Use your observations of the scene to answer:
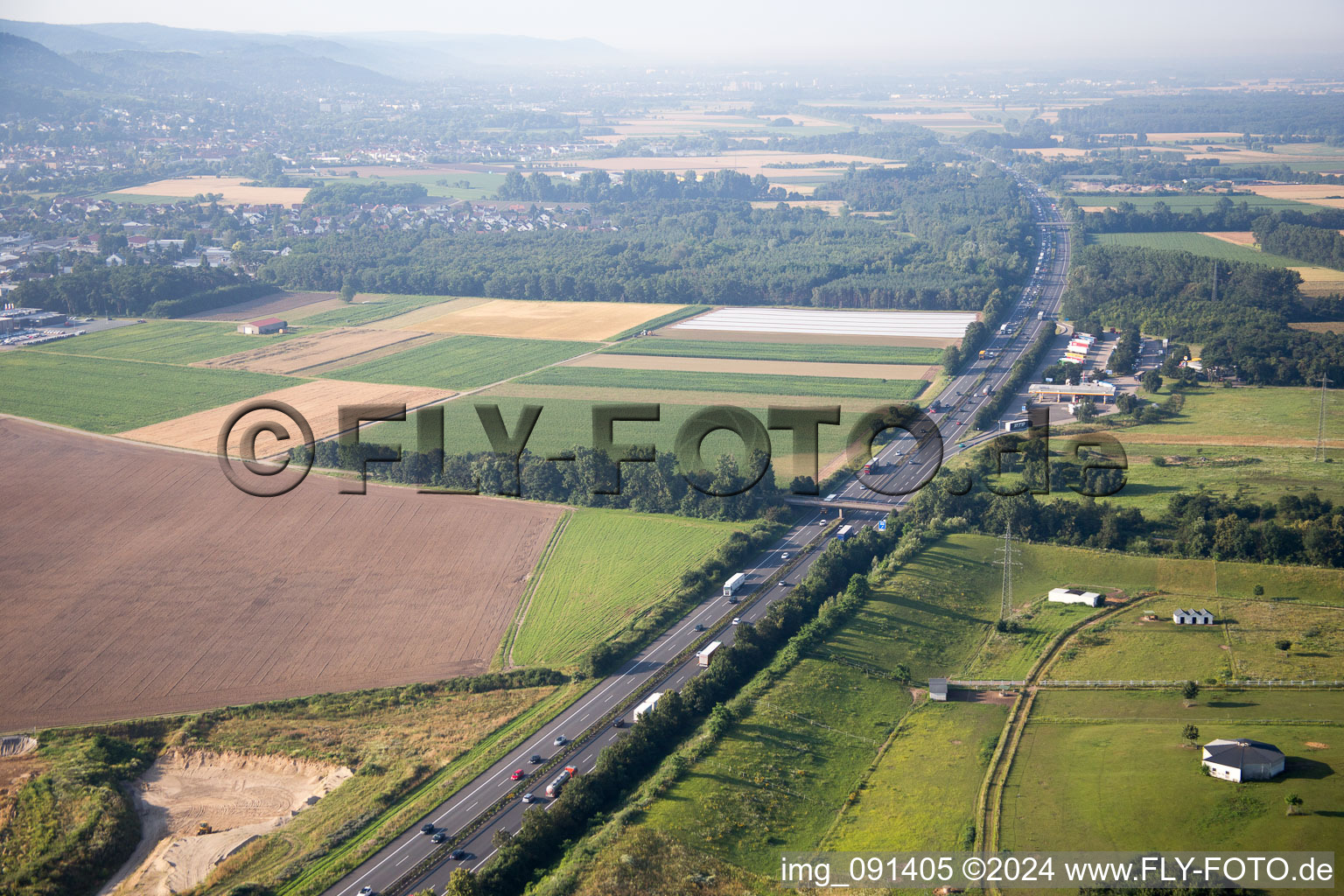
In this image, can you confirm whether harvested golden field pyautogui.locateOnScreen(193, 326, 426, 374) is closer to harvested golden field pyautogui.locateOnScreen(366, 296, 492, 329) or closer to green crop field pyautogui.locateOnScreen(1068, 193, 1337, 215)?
harvested golden field pyautogui.locateOnScreen(366, 296, 492, 329)

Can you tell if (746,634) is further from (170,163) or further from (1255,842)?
(170,163)

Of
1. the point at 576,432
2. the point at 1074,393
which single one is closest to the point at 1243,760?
the point at 576,432

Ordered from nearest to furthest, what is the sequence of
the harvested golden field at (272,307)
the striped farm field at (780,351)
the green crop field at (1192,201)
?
1. the striped farm field at (780,351)
2. the harvested golden field at (272,307)
3. the green crop field at (1192,201)

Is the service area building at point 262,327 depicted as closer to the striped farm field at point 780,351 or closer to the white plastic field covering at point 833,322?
the striped farm field at point 780,351

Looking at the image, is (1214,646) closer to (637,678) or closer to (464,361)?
(637,678)

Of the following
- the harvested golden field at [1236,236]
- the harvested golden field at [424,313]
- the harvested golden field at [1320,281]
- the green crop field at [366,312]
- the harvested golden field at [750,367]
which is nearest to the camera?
the harvested golden field at [750,367]

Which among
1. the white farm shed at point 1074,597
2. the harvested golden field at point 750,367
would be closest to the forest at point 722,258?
the harvested golden field at point 750,367
